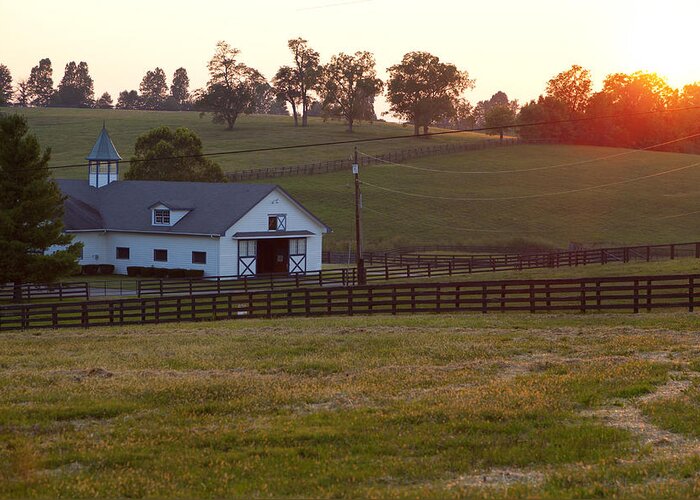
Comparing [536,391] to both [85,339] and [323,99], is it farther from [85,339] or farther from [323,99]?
Answer: [323,99]

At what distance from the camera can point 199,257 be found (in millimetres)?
59281

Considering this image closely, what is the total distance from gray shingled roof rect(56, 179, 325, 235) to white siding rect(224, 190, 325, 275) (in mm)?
508

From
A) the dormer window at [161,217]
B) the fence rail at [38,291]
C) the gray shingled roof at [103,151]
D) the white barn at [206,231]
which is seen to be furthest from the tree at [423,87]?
the fence rail at [38,291]

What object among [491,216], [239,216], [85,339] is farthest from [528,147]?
[85,339]

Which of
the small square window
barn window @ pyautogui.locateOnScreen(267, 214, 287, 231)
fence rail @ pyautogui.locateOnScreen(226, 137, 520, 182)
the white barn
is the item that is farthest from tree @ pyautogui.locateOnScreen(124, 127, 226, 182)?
barn window @ pyautogui.locateOnScreen(267, 214, 287, 231)

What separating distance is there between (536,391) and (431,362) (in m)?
4.58

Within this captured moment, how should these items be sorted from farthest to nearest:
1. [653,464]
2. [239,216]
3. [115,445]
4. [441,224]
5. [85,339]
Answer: [441,224], [239,216], [85,339], [115,445], [653,464]

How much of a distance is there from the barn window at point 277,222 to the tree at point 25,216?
17147 millimetres

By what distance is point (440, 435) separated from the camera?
1391 centimetres

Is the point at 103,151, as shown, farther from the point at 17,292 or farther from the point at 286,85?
the point at 286,85

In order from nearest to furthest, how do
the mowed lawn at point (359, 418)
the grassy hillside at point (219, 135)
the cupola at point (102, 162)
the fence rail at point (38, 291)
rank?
the mowed lawn at point (359, 418), the fence rail at point (38, 291), the cupola at point (102, 162), the grassy hillside at point (219, 135)

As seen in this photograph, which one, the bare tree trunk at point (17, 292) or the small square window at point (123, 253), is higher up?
the small square window at point (123, 253)

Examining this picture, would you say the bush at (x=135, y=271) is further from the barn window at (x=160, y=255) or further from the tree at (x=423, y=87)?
the tree at (x=423, y=87)

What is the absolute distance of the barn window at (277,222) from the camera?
6100 centimetres
